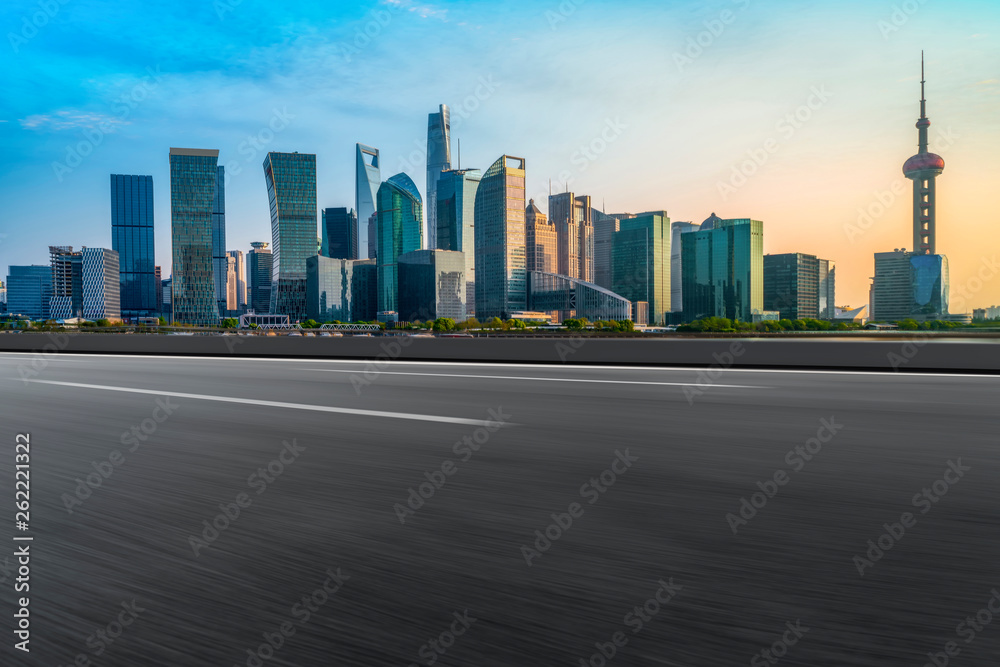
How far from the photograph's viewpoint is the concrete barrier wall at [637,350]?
14153mm

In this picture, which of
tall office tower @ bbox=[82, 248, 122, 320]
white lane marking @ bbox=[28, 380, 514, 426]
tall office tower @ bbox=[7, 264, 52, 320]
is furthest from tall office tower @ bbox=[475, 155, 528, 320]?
Result: white lane marking @ bbox=[28, 380, 514, 426]

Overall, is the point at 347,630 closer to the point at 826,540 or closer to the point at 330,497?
the point at 330,497

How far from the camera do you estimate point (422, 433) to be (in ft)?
20.1

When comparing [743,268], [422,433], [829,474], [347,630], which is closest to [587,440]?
[422,433]

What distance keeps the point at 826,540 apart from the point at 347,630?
2146 mm

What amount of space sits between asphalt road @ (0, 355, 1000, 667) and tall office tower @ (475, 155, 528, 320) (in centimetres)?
14347
